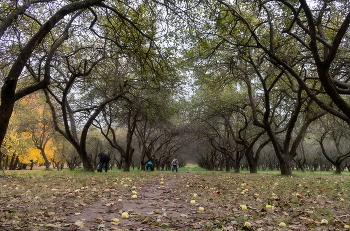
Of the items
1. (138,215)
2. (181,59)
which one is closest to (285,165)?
(181,59)

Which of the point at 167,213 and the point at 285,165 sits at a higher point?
the point at 285,165

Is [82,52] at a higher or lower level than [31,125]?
higher

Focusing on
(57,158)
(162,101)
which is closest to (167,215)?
(162,101)

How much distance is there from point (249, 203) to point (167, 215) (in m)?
2.07

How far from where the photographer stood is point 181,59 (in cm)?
1270

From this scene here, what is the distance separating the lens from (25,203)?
5387 mm

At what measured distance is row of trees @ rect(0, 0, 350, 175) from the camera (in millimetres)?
7062

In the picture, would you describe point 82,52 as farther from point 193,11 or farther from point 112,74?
point 193,11

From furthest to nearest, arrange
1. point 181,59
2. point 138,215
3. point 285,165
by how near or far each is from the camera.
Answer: point 285,165, point 181,59, point 138,215

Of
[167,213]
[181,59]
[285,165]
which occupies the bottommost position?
[167,213]

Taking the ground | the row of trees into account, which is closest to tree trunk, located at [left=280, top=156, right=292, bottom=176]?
the row of trees

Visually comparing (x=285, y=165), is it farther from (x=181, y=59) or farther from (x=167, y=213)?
(x=167, y=213)

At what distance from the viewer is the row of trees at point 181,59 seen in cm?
706

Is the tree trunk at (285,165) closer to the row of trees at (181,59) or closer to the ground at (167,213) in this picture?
the row of trees at (181,59)
